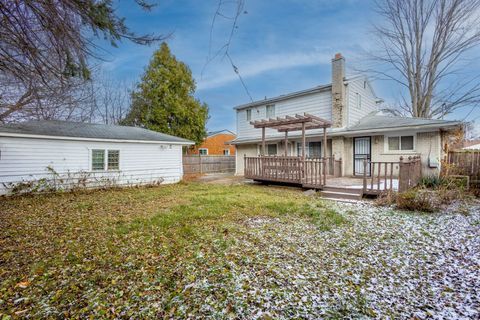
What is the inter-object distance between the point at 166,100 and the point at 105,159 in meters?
9.37

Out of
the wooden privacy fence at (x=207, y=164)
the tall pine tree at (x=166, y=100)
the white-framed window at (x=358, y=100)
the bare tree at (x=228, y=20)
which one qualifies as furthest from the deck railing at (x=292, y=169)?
the tall pine tree at (x=166, y=100)

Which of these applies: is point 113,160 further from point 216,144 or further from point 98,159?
point 216,144

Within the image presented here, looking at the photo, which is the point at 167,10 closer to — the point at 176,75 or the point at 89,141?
the point at 89,141

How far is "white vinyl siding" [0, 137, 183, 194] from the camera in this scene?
8695 mm

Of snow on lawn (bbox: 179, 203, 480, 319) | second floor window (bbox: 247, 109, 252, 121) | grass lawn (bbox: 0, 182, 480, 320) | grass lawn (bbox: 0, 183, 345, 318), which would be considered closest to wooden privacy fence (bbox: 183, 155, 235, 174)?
second floor window (bbox: 247, 109, 252, 121)

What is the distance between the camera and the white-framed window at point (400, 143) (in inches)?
404

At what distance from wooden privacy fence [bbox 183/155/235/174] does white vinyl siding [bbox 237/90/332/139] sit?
3581 millimetres

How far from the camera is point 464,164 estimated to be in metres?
8.62

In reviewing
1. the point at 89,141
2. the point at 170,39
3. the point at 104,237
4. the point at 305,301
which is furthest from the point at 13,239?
the point at 89,141

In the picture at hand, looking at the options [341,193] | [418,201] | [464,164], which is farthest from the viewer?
[464,164]

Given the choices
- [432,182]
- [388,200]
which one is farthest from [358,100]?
[388,200]

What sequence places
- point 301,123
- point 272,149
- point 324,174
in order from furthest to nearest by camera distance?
1. point 272,149
2. point 301,123
3. point 324,174

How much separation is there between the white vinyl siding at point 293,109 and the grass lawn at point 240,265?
8.49 meters

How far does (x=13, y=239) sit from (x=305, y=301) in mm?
5195
